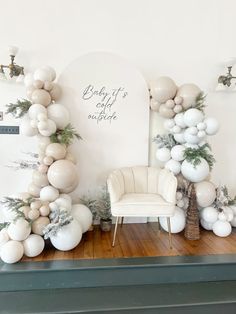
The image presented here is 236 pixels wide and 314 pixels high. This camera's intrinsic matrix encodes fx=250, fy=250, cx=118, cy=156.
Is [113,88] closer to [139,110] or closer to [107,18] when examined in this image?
[139,110]

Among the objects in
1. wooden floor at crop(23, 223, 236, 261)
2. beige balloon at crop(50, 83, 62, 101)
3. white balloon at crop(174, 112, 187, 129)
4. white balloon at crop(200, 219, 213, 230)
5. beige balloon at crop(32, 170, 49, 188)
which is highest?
beige balloon at crop(50, 83, 62, 101)

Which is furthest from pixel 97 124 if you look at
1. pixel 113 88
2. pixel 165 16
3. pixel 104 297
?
pixel 104 297

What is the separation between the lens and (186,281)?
2.17 metres

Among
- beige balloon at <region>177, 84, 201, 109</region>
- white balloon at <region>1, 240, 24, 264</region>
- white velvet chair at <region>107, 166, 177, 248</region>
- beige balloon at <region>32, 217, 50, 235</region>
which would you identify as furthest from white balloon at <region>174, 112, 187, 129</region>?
white balloon at <region>1, 240, 24, 264</region>

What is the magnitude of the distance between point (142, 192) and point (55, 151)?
43.8 inches

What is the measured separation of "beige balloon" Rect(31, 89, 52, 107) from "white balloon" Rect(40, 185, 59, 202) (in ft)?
2.73

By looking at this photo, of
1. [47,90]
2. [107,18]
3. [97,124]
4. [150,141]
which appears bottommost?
[150,141]

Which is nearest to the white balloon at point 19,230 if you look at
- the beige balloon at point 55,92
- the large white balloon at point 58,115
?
the large white balloon at point 58,115

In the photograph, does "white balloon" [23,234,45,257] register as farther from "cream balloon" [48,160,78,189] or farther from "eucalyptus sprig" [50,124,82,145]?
"eucalyptus sprig" [50,124,82,145]

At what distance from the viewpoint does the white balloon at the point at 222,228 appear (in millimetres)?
2719

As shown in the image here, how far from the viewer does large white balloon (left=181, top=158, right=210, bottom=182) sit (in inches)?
105

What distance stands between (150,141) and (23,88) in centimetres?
164

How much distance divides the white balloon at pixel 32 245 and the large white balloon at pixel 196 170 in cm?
164

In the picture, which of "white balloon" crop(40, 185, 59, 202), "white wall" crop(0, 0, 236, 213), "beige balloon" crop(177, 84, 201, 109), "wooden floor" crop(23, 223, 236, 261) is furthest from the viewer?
"white wall" crop(0, 0, 236, 213)
